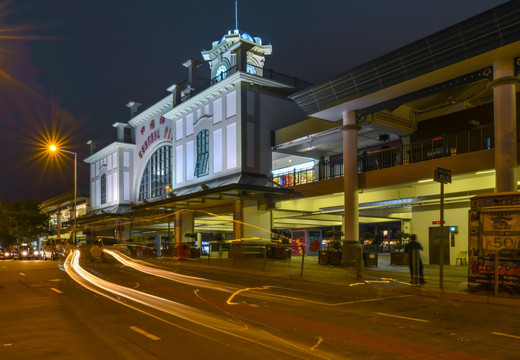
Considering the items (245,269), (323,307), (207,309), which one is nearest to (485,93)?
(245,269)

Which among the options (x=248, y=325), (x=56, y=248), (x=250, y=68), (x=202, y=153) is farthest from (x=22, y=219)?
(x=248, y=325)

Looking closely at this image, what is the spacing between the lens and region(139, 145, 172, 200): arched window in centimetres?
4438

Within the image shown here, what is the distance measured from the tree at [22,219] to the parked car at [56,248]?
1017 inches

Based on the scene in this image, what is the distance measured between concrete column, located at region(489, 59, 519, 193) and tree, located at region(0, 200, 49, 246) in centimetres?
6070

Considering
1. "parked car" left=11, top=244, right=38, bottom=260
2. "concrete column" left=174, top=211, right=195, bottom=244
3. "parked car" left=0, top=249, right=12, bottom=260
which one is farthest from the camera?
"parked car" left=0, top=249, right=12, bottom=260

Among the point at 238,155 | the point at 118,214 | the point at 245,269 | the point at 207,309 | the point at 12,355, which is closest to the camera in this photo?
the point at 12,355

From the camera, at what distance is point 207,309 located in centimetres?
1068

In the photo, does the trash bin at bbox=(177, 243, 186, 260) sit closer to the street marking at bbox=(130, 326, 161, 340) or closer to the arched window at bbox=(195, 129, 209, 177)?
the arched window at bbox=(195, 129, 209, 177)

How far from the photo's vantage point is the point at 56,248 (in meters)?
38.1

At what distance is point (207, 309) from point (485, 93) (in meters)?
19.1

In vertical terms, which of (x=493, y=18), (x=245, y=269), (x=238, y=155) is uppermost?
(x=493, y=18)

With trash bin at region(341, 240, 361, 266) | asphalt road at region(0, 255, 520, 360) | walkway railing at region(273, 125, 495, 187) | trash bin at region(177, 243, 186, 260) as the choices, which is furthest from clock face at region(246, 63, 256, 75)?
asphalt road at region(0, 255, 520, 360)

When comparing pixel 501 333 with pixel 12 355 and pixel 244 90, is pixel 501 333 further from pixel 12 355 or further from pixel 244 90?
pixel 244 90

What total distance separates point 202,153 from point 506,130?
23908 millimetres
